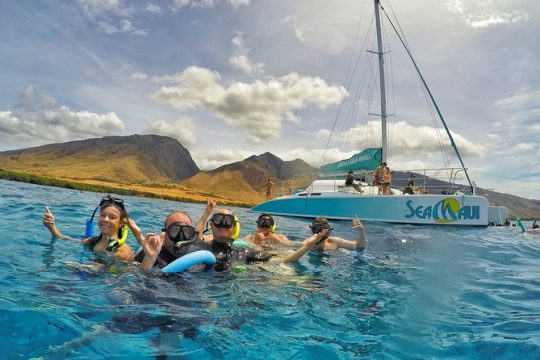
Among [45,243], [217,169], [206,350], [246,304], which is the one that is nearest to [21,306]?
[206,350]

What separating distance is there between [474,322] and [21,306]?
15.2 ft

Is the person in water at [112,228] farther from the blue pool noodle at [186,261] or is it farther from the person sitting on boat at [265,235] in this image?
the person sitting on boat at [265,235]

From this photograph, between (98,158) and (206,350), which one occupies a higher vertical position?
(98,158)

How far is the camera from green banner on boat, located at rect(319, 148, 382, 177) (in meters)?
20.2

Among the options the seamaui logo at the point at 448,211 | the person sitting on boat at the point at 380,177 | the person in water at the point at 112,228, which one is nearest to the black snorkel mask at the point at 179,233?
the person in water at the point at 112,228

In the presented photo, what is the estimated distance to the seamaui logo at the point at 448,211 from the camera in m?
17.6

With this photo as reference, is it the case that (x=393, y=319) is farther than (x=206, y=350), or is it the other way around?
(x=393, y=319)

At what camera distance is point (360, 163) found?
68.3ft

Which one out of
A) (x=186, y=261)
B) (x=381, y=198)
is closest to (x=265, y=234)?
(x=186, y=261)

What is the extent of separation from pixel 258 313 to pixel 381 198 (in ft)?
51.0

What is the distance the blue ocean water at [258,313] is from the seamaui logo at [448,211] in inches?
442

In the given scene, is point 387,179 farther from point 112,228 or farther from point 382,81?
point 112,228

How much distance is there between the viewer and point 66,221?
11.6m

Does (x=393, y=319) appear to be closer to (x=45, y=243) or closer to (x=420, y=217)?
(x=45, y=243)
